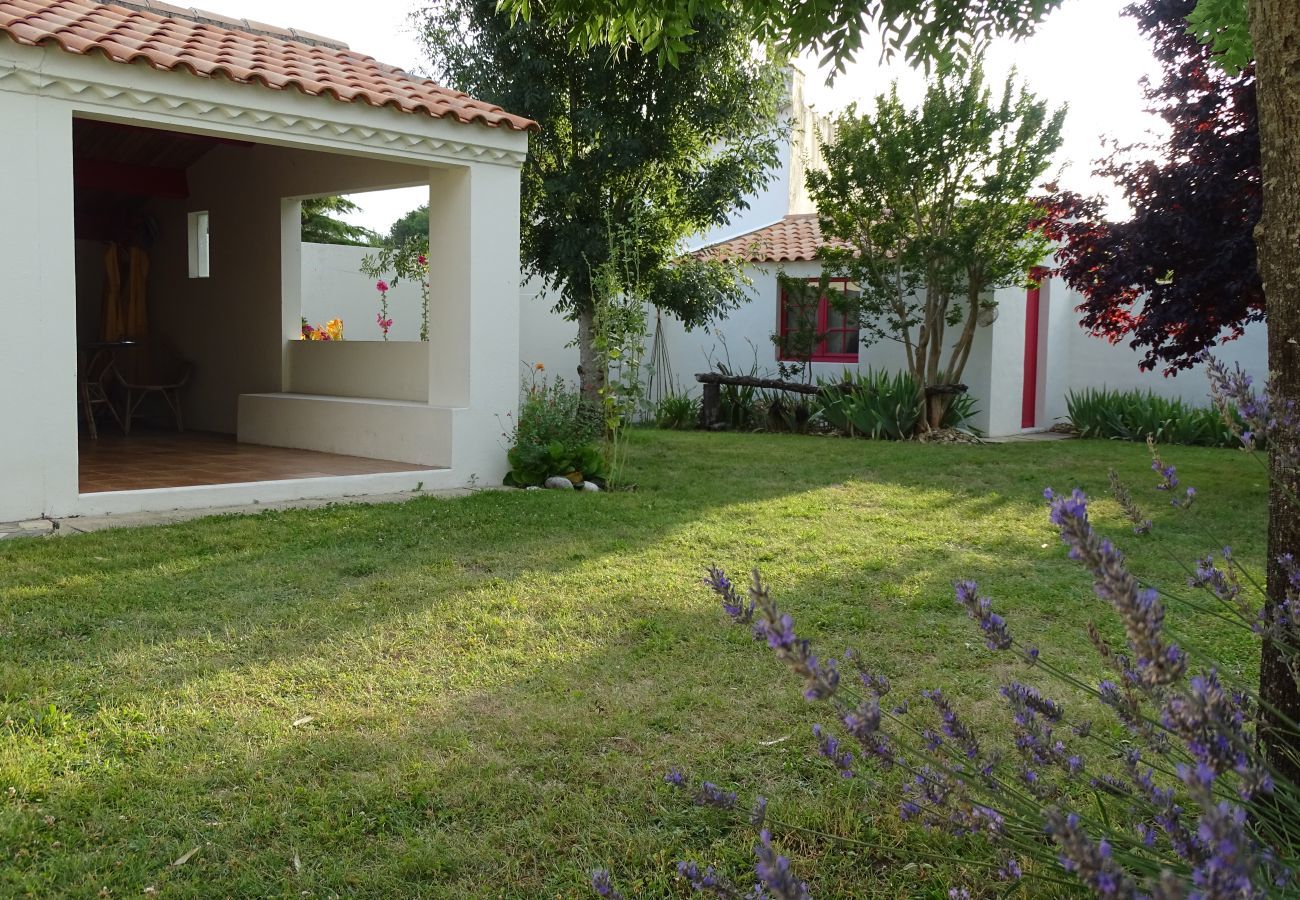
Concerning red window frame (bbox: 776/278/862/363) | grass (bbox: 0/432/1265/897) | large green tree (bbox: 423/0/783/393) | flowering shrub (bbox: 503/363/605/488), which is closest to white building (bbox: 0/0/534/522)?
flowering shrub (bbox: 503/363/605/488)

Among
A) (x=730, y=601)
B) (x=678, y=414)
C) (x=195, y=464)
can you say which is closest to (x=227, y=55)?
(x=195, y=464)

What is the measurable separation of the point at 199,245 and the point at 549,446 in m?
6.43

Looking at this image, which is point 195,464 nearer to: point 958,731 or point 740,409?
point 958,731

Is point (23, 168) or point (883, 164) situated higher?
point (883, 164)

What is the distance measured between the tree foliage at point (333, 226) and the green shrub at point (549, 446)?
18654mm

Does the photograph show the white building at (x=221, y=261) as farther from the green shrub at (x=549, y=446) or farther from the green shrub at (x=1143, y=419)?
the green shrub at (x=1143, y=419)

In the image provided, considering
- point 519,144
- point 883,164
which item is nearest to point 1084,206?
point 883,164

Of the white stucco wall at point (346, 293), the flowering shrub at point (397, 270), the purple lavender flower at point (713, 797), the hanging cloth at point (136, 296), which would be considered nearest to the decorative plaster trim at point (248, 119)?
the flowering shrub at point (397, 270)

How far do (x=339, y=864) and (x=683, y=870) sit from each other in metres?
1.30

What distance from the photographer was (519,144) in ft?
29.5

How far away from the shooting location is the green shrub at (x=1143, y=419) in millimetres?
14367

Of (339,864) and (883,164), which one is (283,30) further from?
(339,864)

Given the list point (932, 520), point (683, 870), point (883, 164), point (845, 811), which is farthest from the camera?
point (883, 164)

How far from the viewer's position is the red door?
16578 mm
